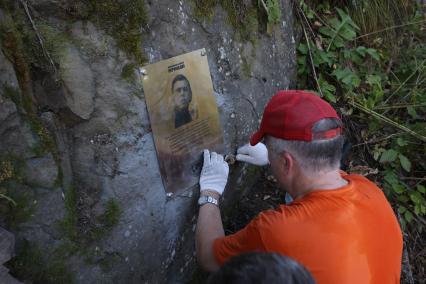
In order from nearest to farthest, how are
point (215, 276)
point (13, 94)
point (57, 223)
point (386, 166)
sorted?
1. point (215, 276)
2. point (13, 94)
3. point (57, 223)
4. point (386, 166)

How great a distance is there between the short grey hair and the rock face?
2.31 feet

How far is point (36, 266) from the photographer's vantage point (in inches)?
68.1

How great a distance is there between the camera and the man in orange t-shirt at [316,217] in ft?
5.46

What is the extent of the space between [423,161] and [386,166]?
37cm

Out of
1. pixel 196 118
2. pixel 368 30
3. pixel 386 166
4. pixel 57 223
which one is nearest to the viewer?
pixel 57 223

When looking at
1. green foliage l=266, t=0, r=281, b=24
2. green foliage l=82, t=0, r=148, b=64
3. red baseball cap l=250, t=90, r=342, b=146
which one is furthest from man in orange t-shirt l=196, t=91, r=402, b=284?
green foliage l=266, t=0, r=281, b=24

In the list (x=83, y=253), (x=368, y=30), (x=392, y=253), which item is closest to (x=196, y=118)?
(x=83, y=253)

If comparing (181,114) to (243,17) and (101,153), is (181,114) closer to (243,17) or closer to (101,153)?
(101,153)

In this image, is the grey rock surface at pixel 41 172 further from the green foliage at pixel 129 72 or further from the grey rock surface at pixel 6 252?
the green foliage at pixel 129 72

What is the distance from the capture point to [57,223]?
1806 millimetres

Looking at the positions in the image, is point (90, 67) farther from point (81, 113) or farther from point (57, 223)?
point (57, 223)

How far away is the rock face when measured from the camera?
1.75m

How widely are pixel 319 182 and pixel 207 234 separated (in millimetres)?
606

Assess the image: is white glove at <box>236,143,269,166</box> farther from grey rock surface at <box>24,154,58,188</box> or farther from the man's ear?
grey rock surface at <box>24,154,58,188</box>
